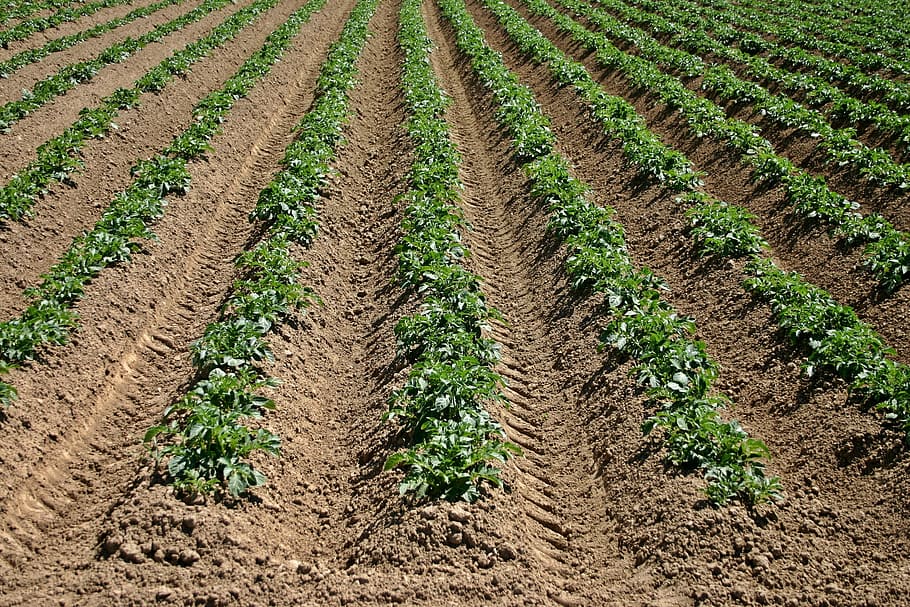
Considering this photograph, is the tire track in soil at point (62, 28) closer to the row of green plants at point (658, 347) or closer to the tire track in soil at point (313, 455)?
the tire track in soil at point (313, 455)

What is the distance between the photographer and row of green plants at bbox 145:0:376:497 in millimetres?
5840

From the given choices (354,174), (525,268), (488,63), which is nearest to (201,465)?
(525,268)

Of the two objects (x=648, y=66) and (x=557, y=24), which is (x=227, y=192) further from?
(x=557, y=24)

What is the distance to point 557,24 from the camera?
2895 centimetres

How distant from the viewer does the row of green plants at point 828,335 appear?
6.69 metres

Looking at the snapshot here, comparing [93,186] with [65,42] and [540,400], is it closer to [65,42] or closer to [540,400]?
[540,400]

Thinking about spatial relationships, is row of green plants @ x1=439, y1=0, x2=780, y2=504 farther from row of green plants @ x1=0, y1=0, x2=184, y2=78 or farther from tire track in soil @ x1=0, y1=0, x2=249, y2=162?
row of green plants @ x1=0, y1=0, x2=184, y2=78

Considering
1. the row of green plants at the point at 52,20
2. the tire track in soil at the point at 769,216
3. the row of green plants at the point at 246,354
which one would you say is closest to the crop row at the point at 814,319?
the tire track in soil at the point at 769,216

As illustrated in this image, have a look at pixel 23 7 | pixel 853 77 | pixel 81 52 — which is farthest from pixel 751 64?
pixel 23 7

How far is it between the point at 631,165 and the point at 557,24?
717 inches

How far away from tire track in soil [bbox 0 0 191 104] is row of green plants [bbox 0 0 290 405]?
4.34 m

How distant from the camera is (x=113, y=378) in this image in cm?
779

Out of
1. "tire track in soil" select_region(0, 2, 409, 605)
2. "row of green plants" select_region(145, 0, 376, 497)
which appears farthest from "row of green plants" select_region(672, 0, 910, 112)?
"row of green plants" select_region(145, 0, 376, 497)

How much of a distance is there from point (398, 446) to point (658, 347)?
310cm
